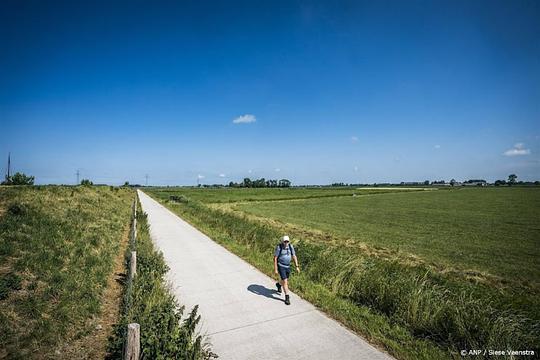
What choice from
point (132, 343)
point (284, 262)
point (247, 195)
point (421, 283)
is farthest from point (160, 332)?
point (247, 195)

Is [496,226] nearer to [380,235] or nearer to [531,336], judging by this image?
[380,235]

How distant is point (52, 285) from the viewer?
25.9 ft

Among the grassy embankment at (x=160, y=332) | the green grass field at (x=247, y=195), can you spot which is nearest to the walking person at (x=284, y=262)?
the grassy embankment at (x=160, y=332)

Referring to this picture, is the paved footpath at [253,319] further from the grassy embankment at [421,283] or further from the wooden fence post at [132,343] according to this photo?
the wooden fence post at [132,343]

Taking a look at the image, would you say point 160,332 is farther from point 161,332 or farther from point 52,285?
point 52,285

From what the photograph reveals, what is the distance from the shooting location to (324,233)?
20.9 m

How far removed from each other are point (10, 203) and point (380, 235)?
23.3m

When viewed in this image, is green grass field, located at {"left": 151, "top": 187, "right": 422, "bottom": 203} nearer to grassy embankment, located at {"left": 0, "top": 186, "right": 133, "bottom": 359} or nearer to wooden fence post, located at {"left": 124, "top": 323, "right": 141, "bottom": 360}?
grassy embankment, located at {"left": 0, "top": 186, "right": 133, "bottom": 359}

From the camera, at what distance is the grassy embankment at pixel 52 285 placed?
5703 mm

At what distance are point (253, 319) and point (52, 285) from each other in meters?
6.11

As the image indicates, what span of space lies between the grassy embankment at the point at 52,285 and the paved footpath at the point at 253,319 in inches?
86.2

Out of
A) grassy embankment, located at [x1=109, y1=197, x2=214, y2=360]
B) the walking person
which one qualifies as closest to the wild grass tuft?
grassy embankment, located at [x1=109, y1=197, x2=214, y2=360]

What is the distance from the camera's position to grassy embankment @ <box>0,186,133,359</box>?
18.7 feet

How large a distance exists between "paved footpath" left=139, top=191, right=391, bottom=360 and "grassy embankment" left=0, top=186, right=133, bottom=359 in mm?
2188
